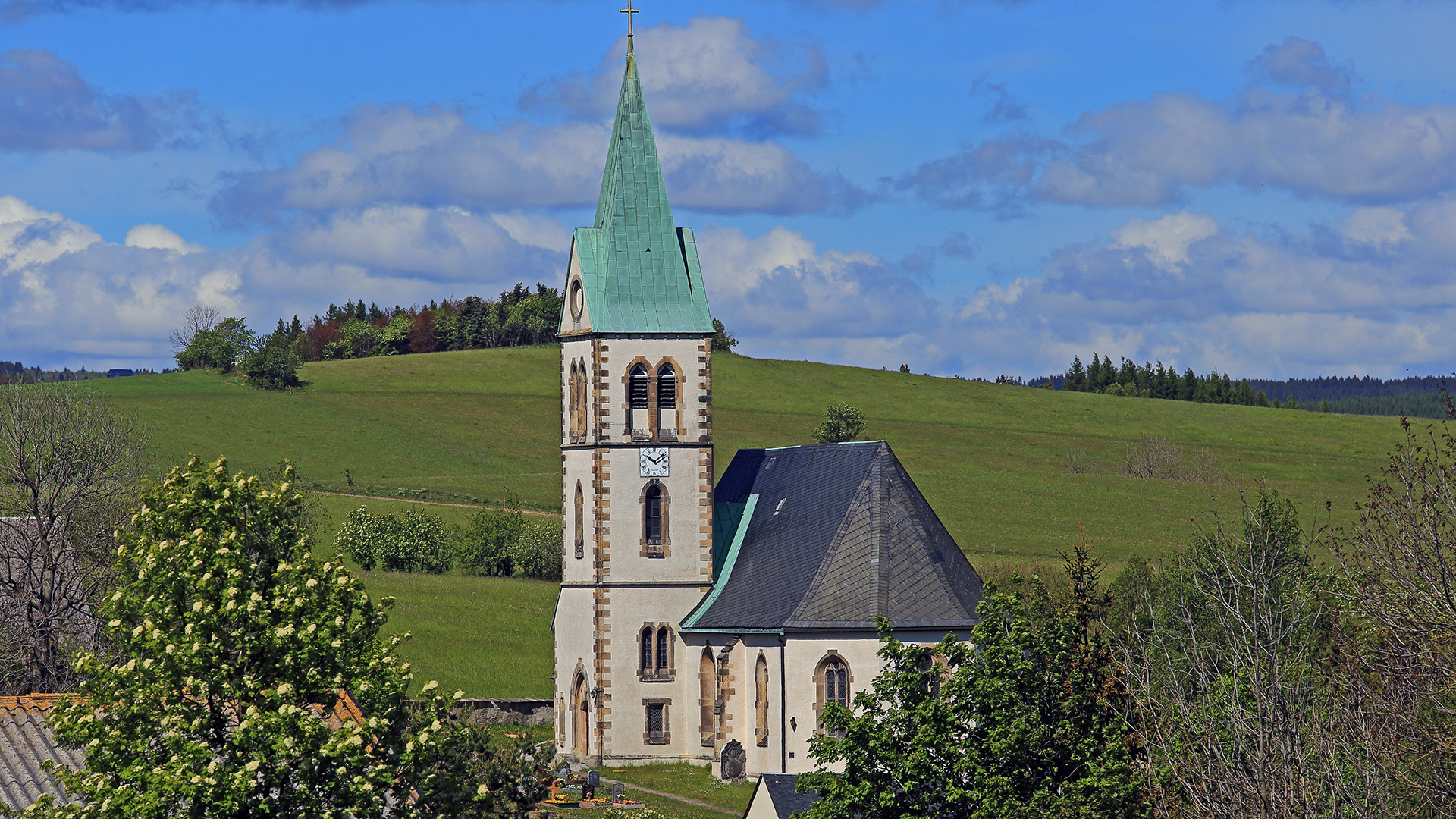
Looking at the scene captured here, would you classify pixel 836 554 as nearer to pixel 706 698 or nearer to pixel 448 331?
pixel 706 698

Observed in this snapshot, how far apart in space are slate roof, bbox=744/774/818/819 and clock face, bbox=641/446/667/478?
61.2 ft

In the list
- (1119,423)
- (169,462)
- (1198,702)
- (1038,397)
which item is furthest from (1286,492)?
(1198,702)

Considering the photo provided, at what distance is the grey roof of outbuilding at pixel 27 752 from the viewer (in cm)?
Answer: 2703

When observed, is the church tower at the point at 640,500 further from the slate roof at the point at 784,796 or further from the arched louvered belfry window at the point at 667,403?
the slate roof at the point at 784,796

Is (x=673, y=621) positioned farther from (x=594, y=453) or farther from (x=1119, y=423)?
(x=1119, y=423)

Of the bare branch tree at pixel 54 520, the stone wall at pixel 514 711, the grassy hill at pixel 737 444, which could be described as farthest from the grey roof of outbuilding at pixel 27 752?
the grassy hill at pixel 737 444

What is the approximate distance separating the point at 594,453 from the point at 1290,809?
34948 mm

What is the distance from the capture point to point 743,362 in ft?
545

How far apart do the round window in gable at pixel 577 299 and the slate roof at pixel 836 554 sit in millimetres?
8313

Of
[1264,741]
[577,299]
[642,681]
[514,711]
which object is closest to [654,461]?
[577,299]

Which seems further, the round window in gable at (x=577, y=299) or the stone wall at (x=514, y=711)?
the stone wall at (x=514, y=711)

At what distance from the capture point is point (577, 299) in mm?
54469

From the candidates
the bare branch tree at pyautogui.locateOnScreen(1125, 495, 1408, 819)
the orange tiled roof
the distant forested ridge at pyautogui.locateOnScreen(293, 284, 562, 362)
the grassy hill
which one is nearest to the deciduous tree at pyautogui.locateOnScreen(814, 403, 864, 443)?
the grassy hill

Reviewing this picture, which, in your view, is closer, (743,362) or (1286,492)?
(1286,492)
